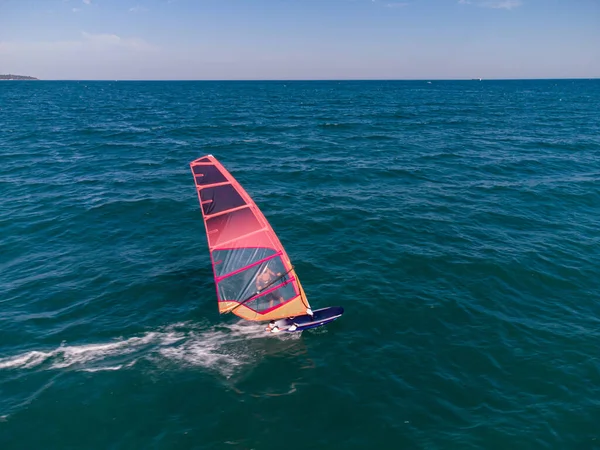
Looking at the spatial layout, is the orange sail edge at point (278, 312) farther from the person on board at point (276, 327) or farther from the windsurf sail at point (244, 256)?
the person on board at point (276, 327)

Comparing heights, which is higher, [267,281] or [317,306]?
[267,281]

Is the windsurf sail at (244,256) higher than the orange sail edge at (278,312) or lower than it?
higher

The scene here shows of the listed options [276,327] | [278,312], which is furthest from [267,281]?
[276,327]

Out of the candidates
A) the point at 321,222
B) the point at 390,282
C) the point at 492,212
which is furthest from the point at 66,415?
the point at 492,212

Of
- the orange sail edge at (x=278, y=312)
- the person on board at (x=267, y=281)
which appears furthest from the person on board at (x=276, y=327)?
the person on board at (x=267, y=281)

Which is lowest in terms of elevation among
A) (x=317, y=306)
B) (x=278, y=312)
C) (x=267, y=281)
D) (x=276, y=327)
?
(x=317, y=306)

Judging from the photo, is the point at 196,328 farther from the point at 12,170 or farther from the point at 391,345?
the point at 12,170

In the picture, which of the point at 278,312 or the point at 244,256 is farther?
the point at 278,312

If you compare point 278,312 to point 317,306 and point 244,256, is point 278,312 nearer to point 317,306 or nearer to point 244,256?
point 317,306
